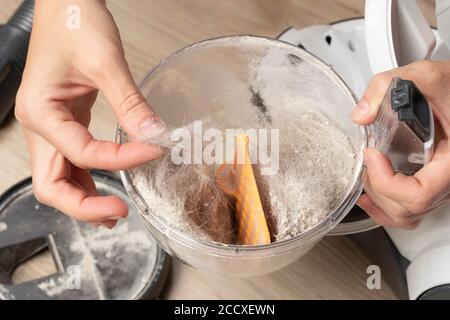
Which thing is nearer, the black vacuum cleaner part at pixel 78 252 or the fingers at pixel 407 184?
the fingers at pixel 407 184

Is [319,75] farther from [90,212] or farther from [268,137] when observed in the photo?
[90,212]

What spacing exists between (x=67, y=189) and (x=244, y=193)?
0.10 metres

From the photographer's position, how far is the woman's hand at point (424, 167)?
297 mm

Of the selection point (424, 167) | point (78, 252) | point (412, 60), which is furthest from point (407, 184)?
point (78, 252)

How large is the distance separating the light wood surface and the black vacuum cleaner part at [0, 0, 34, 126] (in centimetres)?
2

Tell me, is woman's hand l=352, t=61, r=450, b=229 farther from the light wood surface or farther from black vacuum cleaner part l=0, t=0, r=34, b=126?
black vacuum cleaner part l=0, t=0, r=34, b=126

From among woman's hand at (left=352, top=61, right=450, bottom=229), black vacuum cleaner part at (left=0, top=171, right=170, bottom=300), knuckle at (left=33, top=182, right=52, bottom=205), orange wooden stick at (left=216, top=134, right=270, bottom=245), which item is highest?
woman's hand at (left=352, top=61, right=450, bottom=229)

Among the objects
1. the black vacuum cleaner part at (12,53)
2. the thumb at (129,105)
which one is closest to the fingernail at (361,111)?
the thumb at (129,105)

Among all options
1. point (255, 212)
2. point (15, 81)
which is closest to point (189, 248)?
point (255, 212)

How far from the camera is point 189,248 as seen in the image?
0.29 m

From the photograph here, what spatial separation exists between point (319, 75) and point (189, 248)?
129 millimetres

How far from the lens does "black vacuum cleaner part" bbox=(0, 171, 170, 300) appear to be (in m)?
0.44

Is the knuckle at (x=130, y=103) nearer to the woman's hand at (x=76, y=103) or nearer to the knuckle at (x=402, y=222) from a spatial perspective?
the woman's hand at (x=76, y=103)

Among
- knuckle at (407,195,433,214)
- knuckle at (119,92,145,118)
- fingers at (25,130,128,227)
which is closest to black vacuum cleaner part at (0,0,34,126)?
fingers at (25,130,128,227)
